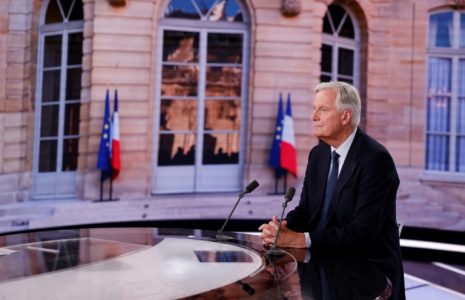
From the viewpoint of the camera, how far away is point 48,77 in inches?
212

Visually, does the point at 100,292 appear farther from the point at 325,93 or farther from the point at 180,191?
the point at 180,191

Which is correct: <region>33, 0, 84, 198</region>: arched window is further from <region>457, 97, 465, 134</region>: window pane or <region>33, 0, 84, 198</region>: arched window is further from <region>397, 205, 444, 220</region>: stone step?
<region>457, 97, 465, 134</region>: window pane

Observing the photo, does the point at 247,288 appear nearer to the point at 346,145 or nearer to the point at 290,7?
the point at 346,145

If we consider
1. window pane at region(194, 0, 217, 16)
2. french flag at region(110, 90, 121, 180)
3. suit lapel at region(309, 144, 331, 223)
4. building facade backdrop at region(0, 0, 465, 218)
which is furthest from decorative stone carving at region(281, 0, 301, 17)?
suit lapel at region(309, 144, 331, 223)

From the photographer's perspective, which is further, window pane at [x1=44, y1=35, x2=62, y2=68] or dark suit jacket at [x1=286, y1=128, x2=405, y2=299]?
window pane at [x1=44, y1=35, x2=62, y2=68]

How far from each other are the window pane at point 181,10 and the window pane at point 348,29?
1.82 metres

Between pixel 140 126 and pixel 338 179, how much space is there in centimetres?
369

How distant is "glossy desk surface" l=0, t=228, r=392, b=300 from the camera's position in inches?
52.8

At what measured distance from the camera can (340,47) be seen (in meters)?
6.65

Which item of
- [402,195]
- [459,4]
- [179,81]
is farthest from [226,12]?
[459,4]

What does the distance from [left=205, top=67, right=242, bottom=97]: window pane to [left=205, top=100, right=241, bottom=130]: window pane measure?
8 centimetres

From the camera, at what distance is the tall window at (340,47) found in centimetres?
650

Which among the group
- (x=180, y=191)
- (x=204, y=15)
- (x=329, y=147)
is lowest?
(x=180, y=191)

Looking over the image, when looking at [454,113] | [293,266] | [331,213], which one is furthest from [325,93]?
[454,113]
